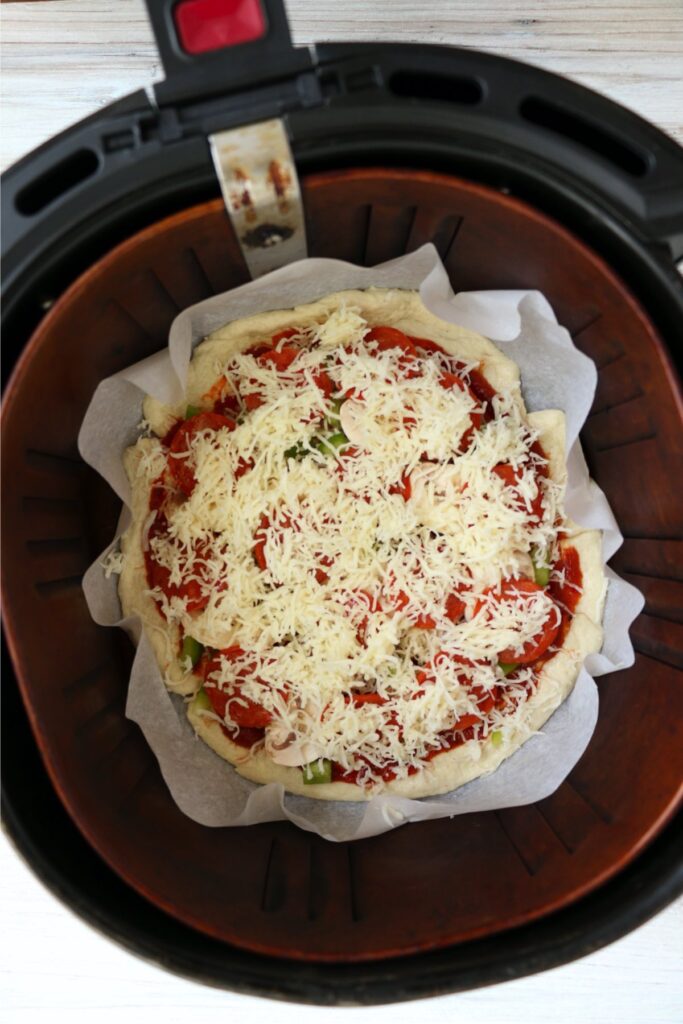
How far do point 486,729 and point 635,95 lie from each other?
43.2 inches

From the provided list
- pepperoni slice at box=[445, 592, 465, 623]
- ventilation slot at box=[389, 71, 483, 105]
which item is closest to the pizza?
pepperoni slice at box=[445, 592, 465, 623]

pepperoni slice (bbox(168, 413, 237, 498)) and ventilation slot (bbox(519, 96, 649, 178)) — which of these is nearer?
ventilation slot (bbox(519, 96, 649, 178))

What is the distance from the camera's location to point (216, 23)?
922mm

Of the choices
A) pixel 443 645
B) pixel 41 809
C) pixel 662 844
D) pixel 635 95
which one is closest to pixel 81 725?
pixel 41 809

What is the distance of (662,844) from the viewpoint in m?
1.14

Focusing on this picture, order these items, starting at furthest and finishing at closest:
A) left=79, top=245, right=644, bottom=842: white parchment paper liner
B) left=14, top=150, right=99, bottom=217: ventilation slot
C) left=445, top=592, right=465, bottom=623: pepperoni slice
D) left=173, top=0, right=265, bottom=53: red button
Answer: left=445, top=592, right=465, bottom=623: pepperoni slice → left=79, top=245, right=644, bottom=842: white parchment paper liner → left=14, top=150, right=99, bottom=217: ventilation slot → left=173, top=0, right=265, bottom=53: red button

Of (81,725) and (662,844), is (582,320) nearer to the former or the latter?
(662,844)

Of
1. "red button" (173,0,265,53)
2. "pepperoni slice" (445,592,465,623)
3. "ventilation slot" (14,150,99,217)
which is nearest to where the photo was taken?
"red button" (173,0,265,53)

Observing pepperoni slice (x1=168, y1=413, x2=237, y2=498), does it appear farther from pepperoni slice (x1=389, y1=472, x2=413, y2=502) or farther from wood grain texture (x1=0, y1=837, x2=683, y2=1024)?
wood grain texture (x1=0, y1=837, x2=683, y2=1024)

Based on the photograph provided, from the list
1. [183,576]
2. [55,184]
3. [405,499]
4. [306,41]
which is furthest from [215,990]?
[306,41]

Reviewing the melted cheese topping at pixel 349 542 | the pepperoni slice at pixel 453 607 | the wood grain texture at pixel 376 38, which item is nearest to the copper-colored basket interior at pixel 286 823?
the melted cheese topping at pixel 349 542

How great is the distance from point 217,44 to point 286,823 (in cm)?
113

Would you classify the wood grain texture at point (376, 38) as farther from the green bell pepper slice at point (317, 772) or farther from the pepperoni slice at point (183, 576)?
the green bell pepper slice at point (317, 772)

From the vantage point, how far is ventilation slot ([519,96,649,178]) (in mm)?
1043
